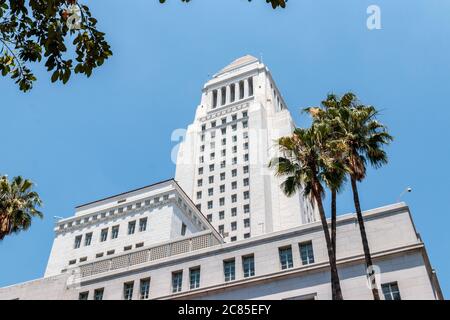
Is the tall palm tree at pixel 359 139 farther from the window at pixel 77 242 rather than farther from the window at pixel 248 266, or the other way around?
the window at pixel 77 242

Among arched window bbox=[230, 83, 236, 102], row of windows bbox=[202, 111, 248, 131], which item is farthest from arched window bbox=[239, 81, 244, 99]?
row of windows bbox=[202, 111, 248, 131]

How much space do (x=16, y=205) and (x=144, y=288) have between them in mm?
12489

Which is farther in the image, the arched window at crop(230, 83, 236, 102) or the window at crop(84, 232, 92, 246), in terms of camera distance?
the arched window at crop(230, 83, 236, 102)

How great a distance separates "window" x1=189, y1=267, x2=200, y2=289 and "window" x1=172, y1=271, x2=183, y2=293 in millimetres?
838

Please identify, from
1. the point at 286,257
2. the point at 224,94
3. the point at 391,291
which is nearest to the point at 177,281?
the point at 286,257

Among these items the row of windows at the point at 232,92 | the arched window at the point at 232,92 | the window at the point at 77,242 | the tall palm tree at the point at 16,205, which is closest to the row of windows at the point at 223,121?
the row of windows at the point at 232,92

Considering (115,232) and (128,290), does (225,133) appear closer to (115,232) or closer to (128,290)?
(115,232)

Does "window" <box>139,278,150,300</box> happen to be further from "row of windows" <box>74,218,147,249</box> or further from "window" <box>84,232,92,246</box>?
"window" <box>84,232,92,246</box>

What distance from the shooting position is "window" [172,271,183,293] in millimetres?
A: 37900

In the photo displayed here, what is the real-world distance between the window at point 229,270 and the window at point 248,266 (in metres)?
0.90

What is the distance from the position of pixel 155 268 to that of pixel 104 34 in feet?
104

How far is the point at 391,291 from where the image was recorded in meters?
30.5

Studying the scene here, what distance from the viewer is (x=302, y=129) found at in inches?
1296
